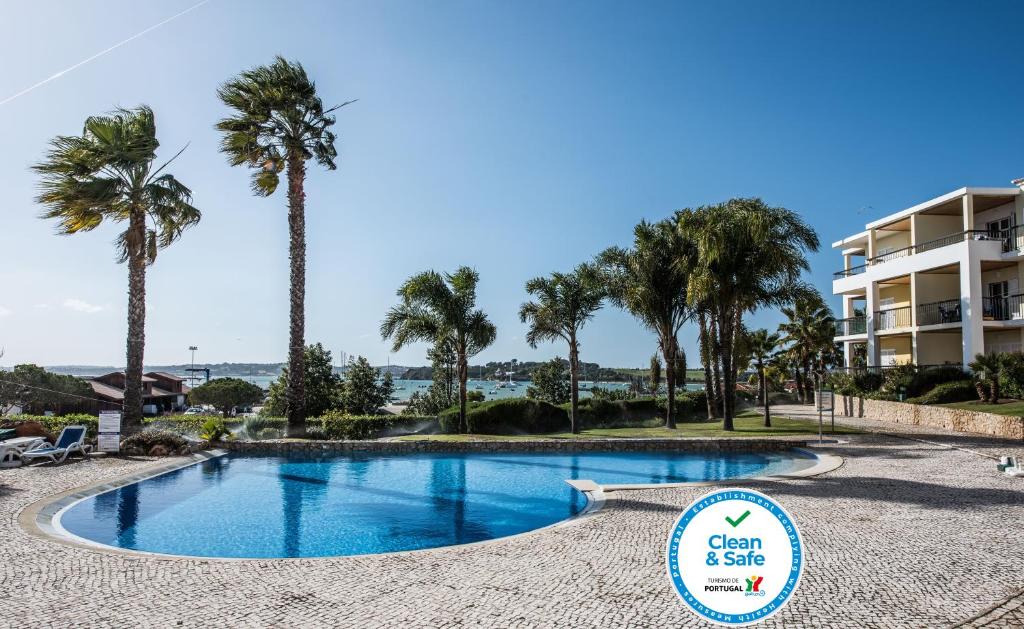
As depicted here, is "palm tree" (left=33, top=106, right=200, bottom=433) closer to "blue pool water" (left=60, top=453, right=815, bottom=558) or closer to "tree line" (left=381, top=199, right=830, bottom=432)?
"blue pool water" (left=60, top=453, right=815, bottom=558)

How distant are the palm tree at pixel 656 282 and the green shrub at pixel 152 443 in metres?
15.7

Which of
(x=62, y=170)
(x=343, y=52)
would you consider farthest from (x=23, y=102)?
(x=62, y=170)

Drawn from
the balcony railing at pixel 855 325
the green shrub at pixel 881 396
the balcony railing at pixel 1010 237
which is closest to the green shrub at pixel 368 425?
the green shrub at pixel 881 396

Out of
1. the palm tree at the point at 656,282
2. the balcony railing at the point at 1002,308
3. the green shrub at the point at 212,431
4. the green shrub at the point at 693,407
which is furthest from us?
the green shrub at the point at 693,407

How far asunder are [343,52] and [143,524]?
1158 cm

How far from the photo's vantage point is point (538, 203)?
2783 cm

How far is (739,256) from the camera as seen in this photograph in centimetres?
2188

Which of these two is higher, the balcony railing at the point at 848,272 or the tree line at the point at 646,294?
the balcony railing at the point at 848,272

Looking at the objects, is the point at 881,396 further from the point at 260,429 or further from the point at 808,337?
the point at 260,429

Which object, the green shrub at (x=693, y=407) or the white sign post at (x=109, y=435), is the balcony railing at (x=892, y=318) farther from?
the white sign post at (x=109, y=435)

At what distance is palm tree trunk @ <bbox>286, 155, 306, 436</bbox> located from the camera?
Result: 847 inches

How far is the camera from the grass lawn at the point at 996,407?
63.7ft

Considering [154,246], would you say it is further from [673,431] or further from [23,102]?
[673,431]

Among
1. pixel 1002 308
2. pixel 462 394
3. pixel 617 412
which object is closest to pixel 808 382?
pixel 1002 308
